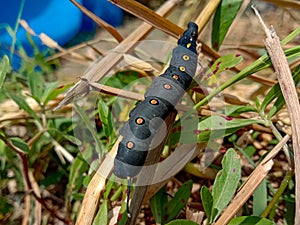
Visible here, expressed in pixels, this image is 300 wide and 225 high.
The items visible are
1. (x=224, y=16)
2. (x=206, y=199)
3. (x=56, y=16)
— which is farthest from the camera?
(x=56, y=16)

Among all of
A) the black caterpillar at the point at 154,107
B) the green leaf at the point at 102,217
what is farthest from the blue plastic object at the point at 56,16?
the green leaf at the point at 102,217

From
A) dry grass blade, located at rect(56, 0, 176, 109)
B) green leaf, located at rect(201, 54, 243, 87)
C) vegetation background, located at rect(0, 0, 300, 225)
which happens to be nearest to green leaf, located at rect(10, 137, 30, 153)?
vegetation background, located at rect(0, 0, 300, 225)

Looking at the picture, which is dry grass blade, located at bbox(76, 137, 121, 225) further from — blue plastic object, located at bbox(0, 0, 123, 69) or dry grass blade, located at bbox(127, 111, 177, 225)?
blue plastic object, located at bbox(0, 0, 123, 69)

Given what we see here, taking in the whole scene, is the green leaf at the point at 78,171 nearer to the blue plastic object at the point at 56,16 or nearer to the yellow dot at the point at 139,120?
the yellow dot at the point at 139,120

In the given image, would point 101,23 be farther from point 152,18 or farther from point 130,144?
point 130,144

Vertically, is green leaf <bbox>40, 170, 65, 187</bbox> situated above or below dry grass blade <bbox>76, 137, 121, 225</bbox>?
above

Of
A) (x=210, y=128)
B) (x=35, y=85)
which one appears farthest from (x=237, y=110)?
(x=35, y=85)

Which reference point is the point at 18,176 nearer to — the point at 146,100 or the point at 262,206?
the point at 146,100
